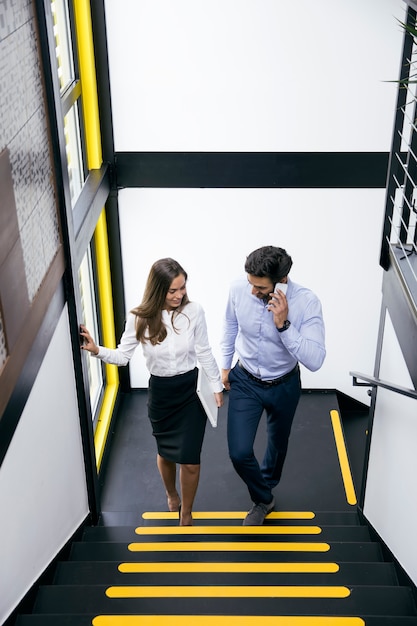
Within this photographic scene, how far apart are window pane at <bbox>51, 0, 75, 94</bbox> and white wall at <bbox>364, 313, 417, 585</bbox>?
247cm

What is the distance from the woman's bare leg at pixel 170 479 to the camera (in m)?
4.44

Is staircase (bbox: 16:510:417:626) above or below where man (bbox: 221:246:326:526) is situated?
below

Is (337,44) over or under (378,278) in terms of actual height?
over

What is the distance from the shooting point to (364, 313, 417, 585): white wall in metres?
3.39

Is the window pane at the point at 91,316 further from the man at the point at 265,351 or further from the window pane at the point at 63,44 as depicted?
the man at the point at 265,351

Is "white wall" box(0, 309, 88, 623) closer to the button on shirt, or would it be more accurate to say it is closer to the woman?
the woman

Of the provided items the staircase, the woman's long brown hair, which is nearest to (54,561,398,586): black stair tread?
the staircase

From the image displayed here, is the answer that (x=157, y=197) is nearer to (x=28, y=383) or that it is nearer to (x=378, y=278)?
(x=378, y=278)

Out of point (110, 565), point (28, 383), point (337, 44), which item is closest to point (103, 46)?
point (337, 44)

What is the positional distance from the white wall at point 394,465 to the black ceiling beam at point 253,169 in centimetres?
172

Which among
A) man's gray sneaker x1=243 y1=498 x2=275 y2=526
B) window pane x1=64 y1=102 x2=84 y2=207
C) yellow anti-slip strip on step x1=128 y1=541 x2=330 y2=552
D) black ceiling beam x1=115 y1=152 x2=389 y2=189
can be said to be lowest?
man's gray sneaker x1=243 y1=498 x2=275 y2=526

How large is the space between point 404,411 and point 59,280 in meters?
1.72

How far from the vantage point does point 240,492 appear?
199 inches

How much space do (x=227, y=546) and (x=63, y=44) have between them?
124 inches
